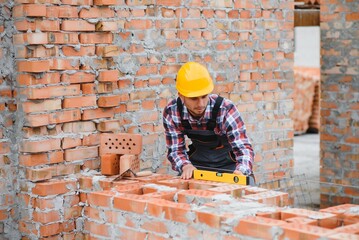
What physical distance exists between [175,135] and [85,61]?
0.88 meters

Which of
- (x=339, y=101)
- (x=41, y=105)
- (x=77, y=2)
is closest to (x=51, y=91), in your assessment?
(x=41, y=105)

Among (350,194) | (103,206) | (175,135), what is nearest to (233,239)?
(103,206)

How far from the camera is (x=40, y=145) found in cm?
555

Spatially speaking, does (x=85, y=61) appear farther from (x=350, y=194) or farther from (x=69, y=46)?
(x=350, y=194)

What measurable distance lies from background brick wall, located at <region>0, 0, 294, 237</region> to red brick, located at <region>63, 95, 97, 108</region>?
0.01 metres

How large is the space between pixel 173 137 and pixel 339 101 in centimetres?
342

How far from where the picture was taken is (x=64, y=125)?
5707 millimetres

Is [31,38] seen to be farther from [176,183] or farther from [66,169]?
[176,183]

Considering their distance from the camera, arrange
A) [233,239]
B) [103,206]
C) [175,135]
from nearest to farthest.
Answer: [233,239], [103,206], [175,135]

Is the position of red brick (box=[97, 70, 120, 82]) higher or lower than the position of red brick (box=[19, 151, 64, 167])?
higher

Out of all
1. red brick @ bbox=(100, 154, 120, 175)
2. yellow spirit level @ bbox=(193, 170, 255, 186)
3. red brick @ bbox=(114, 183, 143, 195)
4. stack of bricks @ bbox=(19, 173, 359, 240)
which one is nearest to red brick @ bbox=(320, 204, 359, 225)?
stack of bricks @ bbox=(19, 173, 359, 240)

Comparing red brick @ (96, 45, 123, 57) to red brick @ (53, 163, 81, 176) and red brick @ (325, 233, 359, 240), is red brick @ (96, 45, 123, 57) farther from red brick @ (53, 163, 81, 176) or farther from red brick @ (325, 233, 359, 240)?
red brick @ (325, 233, 359, 240)

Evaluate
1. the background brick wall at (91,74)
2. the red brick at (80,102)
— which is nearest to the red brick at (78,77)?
the background brick wall at (91,74)

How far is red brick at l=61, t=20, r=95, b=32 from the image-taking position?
5.64 m
